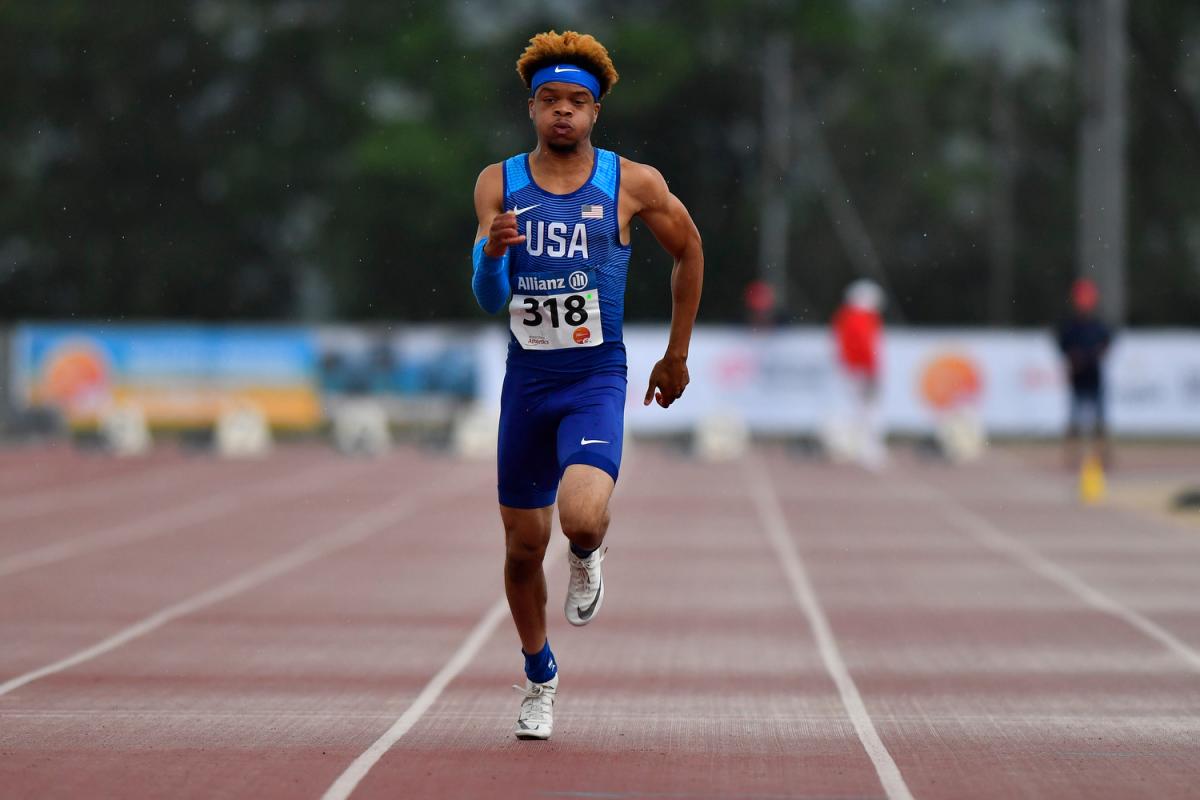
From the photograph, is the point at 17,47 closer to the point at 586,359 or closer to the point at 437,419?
the point at 437,419

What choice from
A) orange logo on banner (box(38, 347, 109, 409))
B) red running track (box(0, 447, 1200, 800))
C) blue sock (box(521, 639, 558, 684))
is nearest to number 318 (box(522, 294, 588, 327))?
blue sock (box(521, 639, 558, 684))

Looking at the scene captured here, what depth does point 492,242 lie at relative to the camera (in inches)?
280

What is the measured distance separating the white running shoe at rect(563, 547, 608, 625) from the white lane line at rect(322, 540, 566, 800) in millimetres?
846

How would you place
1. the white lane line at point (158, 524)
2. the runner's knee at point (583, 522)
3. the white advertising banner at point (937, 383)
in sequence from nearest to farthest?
the runner's knee at point (583, 522), the white lane line at point (158, 524), the white advertising banner at point (937, 383)

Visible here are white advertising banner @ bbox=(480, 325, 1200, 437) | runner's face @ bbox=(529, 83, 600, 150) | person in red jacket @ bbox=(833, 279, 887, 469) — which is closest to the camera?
runner's face @ bbox=(529, 83, 600, 150)

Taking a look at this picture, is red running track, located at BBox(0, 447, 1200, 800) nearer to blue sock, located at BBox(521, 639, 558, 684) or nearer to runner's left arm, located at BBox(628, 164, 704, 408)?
blue sock, located at BBox(521, 639, 558, 684)

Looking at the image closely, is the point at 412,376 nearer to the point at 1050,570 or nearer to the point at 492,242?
the point at 1050,570

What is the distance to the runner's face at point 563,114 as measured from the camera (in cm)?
746

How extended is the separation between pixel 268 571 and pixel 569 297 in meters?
8.26

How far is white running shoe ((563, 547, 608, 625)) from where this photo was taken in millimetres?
7605

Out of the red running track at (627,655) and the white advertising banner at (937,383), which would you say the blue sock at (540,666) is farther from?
the white advertising banner at (937,383)

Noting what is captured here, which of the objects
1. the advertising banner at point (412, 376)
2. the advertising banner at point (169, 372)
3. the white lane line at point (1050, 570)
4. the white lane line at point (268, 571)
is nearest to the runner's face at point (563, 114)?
the white lane line at point (268, 571)

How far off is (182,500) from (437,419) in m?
10.1

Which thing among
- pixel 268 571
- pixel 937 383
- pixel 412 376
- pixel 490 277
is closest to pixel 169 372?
pixel 412 376
